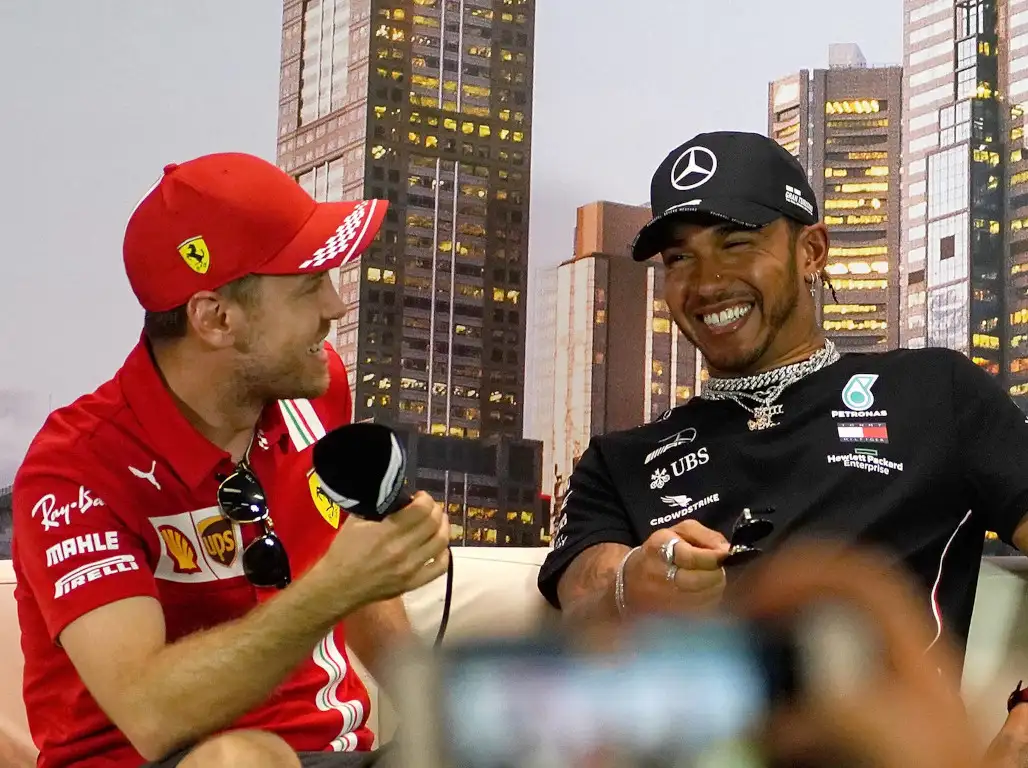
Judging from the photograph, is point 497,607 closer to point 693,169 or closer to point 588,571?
point 588,571

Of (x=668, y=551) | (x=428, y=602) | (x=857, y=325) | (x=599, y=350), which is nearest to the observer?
(x=668, y=551)

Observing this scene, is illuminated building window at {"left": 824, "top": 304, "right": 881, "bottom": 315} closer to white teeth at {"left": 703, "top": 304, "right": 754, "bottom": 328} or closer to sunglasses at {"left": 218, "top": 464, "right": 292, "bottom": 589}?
white teeth at {"left": 703, "top": 304, "right": 754, "bottom": 328}

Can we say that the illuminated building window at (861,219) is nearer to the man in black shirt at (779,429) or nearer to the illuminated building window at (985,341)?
the illuminated building window at (985,341)

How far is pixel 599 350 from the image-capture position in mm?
7500

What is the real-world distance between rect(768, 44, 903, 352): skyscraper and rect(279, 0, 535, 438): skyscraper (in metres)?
1.42

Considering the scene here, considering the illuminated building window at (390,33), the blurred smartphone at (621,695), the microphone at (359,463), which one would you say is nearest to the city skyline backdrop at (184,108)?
the illuminated building window at (390,33)

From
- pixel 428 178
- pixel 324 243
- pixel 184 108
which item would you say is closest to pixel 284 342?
pixel 324 243

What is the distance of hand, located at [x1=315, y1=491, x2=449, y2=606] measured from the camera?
1282 mm

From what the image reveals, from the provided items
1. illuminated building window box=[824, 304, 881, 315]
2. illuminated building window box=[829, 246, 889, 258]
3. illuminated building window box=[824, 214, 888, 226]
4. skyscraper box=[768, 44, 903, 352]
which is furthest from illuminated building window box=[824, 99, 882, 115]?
illuminated building window box=[824, 304, 881, 315]

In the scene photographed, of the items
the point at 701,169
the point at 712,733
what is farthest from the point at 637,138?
the point at 712,733

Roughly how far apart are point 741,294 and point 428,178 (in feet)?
16.8

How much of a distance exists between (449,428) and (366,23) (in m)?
2.27

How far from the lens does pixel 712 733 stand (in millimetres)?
817

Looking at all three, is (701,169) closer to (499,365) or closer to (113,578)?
(113,578)
